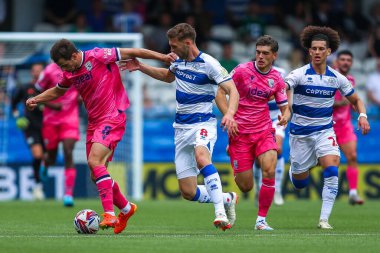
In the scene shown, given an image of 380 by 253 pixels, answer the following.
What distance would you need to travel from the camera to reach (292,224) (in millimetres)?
13891

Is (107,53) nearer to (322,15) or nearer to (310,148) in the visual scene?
(310,148)

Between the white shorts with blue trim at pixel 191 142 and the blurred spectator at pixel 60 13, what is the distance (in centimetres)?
1205

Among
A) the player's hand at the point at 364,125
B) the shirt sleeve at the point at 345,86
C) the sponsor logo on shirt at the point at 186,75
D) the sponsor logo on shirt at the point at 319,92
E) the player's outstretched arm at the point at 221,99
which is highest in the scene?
the sponsor logo on shirt at the point at 186,75

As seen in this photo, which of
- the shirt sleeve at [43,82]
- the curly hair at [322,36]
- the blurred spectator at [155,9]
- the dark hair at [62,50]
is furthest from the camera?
the blurred spectator at [155,9]

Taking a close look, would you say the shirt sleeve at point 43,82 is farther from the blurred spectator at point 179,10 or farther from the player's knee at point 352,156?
the blurred spectator at point 179,10

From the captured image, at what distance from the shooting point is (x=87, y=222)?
1186cm

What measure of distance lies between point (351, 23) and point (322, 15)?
4.03ft

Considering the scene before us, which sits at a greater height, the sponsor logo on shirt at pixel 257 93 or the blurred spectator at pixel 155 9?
the blurred spectator at pixel 155 9

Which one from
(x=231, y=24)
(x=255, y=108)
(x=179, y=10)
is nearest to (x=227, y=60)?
(x=179, y=10)

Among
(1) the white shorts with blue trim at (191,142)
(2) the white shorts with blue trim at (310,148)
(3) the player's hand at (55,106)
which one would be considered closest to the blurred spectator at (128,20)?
(3) the player's hand at (55,106)

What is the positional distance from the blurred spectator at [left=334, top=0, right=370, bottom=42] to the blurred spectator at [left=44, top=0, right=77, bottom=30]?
6280 millimetres

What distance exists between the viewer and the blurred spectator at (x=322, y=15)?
25.1m

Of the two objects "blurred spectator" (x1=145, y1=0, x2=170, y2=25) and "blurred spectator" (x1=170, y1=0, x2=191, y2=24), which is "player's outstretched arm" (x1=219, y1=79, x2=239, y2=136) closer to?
"blurred spectator" (x1=170, y1=0, x2=191, y2=24)

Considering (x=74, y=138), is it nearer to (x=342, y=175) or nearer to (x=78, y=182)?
(x=78, y=182)
